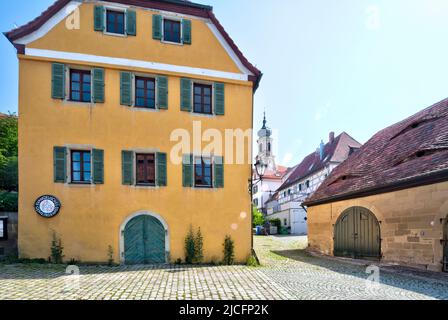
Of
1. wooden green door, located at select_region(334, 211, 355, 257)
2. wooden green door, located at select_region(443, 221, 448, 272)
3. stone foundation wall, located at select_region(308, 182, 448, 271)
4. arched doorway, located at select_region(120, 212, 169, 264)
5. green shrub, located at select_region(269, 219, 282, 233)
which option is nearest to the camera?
wooden green door, located at select_region(443, 221, 448, 272)

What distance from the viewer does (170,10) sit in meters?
10.3

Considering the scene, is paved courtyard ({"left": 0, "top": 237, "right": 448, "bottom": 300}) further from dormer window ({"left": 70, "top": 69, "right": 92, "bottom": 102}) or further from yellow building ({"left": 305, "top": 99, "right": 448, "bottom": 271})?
dormer window ({"left": 70, "top": 69, "right": 92, "bottom": 102})

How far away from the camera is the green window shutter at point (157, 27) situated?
1006 cm

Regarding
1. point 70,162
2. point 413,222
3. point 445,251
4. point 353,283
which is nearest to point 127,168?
point 70,162

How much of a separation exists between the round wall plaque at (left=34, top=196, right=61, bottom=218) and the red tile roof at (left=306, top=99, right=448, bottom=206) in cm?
1090

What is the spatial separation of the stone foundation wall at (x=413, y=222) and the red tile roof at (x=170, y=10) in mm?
6681

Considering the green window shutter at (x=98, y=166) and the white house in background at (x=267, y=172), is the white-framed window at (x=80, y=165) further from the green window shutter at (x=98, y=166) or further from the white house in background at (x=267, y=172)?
the white house in background at (x=267, y=172)

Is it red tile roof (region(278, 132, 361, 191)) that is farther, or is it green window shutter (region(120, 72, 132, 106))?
red tile roof (region(278, 132, 361, 191))

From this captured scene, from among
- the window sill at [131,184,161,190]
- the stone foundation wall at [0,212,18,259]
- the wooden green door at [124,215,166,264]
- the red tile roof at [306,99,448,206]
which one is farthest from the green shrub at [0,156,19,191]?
the red tile roof at [306,99,448,206]

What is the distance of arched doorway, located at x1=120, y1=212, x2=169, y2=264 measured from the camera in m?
9.36

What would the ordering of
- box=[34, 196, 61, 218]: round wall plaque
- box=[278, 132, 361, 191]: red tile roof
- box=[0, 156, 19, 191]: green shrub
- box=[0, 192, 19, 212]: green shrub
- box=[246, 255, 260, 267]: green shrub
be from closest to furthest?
box=[34, 196, 61, 218]: round wall plaque, box=[0, 192, 19, 212]: green shrub, box=[246, 255, 260, 267]: green shrub, box=[0, 156, 19, 191]: green shrub, box=[278, 132, 361, 191]: red tile roof
